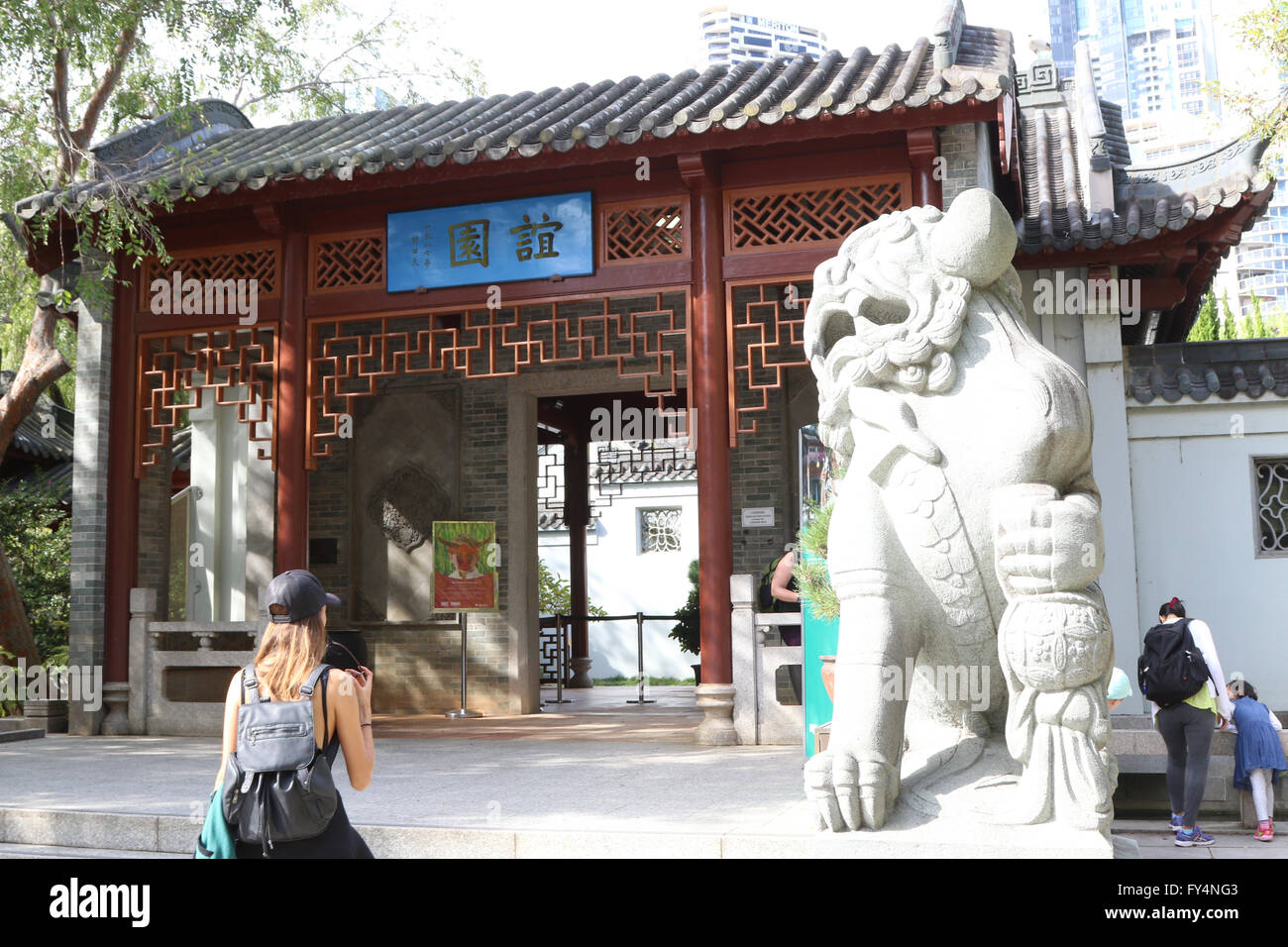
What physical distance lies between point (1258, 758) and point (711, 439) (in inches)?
133

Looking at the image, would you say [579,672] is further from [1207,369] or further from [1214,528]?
[1207,369]

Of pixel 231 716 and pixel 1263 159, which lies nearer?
pixel 231 716

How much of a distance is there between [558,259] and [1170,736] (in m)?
4.54

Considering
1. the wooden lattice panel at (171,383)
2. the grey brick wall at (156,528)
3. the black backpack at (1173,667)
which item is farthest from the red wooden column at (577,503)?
the black backpack at (1173,667)

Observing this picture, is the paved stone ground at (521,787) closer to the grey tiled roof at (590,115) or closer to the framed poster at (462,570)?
the framed poster at (462,570)

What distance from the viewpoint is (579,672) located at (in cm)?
1458

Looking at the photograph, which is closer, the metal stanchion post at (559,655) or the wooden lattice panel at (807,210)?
the wooden lattice panel at (807,210)

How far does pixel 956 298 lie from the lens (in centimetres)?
354

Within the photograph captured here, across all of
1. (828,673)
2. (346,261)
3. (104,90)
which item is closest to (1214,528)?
(828,673)

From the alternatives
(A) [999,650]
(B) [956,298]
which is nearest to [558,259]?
(B) [956,298]

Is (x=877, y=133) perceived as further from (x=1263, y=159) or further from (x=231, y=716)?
(x=231, y=716)

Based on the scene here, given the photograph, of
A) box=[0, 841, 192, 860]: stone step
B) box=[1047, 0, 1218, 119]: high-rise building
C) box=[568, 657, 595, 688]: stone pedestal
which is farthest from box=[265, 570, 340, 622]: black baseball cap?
box=[1047, 0, 1218, 119]: high-rise building

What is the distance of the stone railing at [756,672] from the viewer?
6941 millimetres

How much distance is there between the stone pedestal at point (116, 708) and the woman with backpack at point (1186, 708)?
659cm
